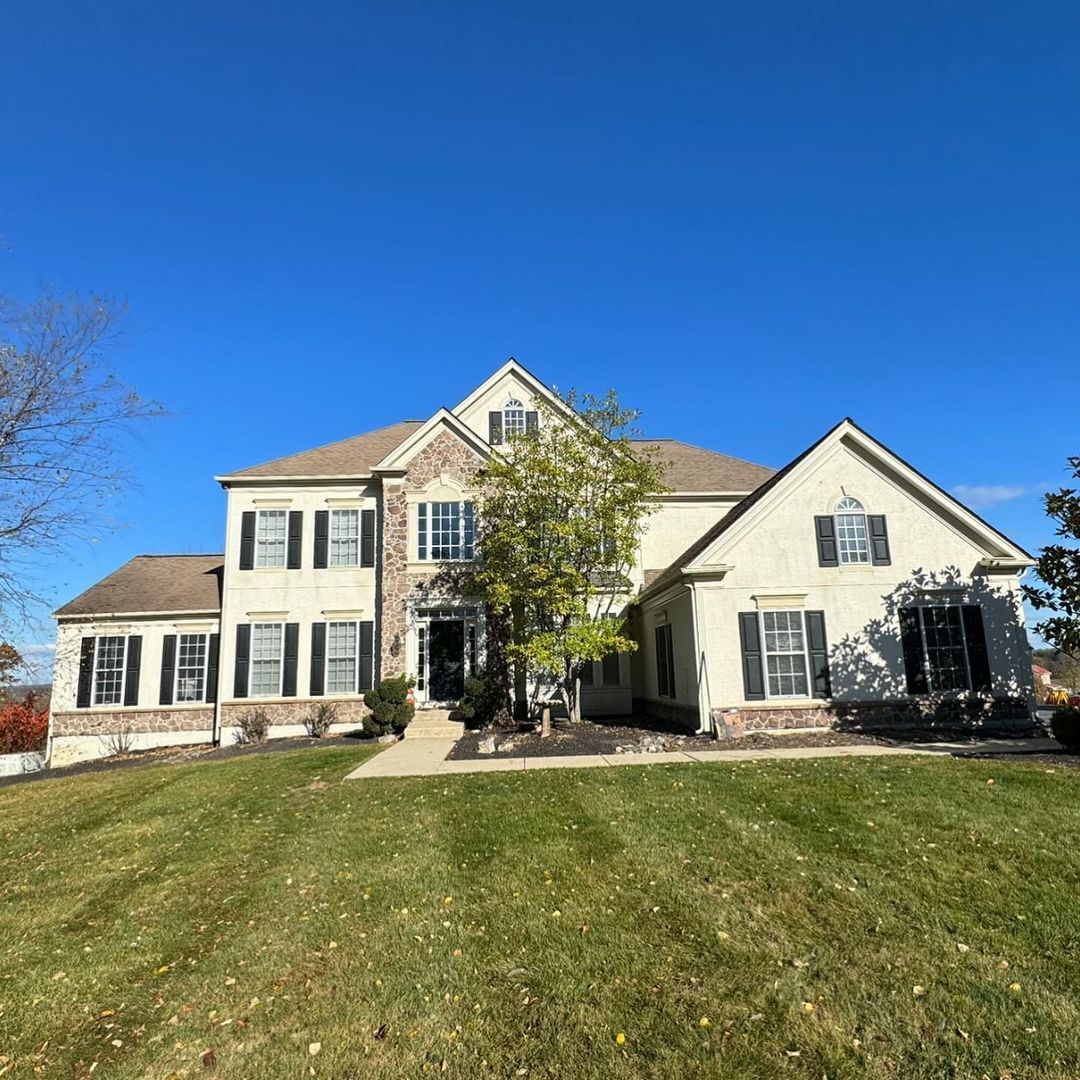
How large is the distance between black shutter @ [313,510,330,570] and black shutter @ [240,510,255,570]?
183 cm

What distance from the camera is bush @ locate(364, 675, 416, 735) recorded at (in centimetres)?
1619

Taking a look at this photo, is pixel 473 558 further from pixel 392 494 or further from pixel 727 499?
pixel 727 499

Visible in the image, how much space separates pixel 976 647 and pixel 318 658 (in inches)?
652

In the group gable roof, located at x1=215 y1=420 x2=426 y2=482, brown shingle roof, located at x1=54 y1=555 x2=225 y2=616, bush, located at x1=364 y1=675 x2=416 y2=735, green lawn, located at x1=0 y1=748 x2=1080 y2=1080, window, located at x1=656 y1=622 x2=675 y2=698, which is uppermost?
gable roof, located at x1=215 y1=420 x2=426 y2=482

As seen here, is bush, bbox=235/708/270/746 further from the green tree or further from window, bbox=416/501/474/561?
the green tree

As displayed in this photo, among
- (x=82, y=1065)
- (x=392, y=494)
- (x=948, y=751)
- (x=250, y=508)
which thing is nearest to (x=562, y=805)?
(x=82, y=1065)

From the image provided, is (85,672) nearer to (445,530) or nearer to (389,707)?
(389,707)

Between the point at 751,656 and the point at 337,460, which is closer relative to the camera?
the point at 751,656

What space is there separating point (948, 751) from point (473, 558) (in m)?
12.0

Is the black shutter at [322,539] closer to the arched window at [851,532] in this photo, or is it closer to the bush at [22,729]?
the bush at [22,729]

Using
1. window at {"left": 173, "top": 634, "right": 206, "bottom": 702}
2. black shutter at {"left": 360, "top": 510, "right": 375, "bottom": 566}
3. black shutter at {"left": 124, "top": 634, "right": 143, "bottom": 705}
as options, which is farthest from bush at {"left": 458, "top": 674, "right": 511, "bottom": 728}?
black shutter at {"left": 124, "top": 634, "right": 143, "bottom": 705}

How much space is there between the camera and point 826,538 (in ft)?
50.8

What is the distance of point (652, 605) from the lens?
1842cm

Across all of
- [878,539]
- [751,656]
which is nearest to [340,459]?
[751,656]
